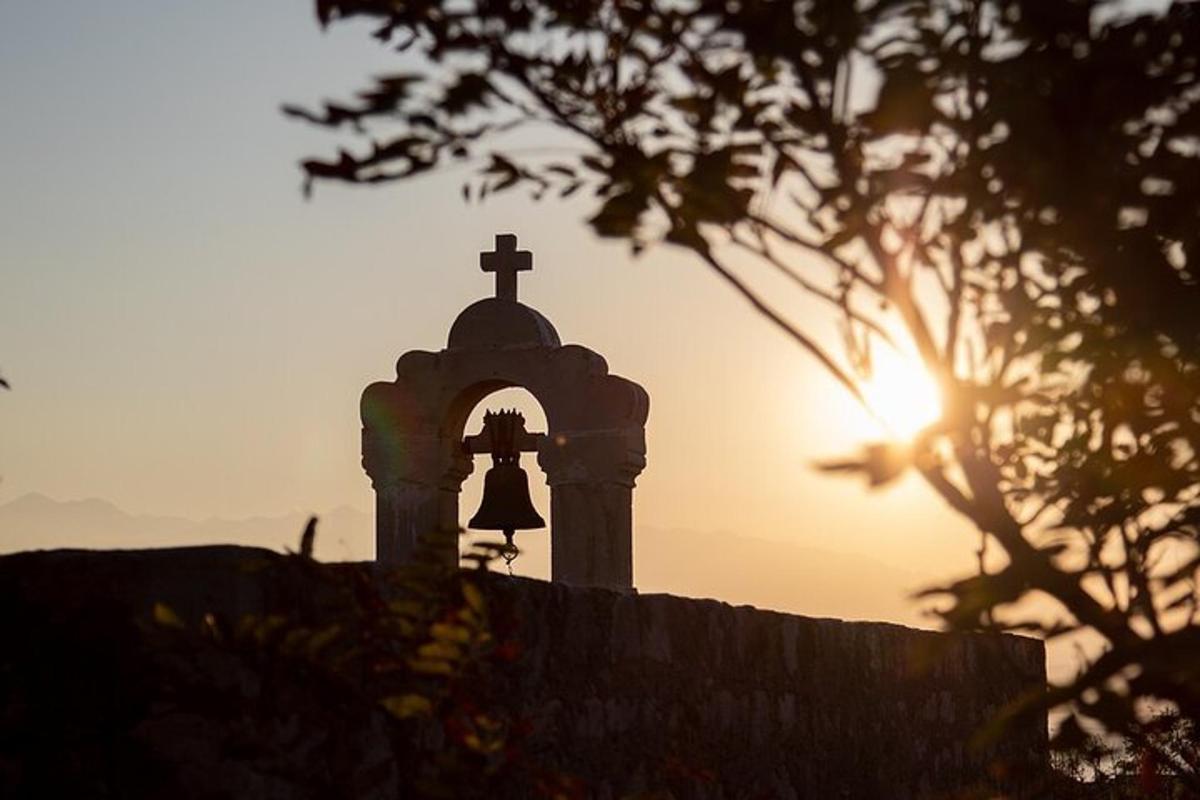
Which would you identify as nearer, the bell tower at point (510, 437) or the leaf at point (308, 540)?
the leaf at point (308, 540)

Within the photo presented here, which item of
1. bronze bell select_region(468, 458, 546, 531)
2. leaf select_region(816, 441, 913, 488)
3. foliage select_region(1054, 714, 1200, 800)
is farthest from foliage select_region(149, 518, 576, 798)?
bronze bell select_region(468, 458, 546, 531)

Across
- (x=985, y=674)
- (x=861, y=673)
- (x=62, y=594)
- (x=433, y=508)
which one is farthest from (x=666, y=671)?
(x=433, y=508)

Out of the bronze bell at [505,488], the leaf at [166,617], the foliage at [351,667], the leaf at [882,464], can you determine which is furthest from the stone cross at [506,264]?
the leaf at [882,464]

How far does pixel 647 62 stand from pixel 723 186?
40 cm

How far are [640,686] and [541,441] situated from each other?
516 cm

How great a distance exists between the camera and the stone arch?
1147cm

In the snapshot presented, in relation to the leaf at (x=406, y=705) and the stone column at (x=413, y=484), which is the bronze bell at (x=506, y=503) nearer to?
the stone column at (x=413, y=484)

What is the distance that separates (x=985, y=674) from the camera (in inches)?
413

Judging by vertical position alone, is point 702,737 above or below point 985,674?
below

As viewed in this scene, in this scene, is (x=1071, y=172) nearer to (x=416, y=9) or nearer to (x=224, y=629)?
(x=416, y=9)

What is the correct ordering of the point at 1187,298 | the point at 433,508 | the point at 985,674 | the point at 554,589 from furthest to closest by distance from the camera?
the point at 433,508 < the point at 985,674 < the point at 554,589 < the point at 1187,298

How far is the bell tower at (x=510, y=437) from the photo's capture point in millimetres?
11477

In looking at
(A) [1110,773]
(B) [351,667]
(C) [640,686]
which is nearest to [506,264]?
(A) [1110,773]

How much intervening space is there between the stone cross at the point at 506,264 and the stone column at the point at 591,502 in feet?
3.44
